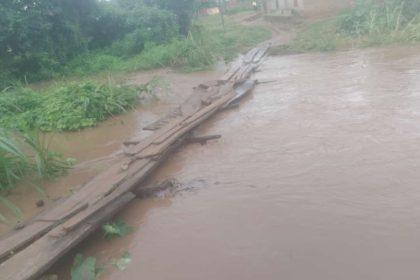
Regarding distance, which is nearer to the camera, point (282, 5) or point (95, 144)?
point (95, 144)

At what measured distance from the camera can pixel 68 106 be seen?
29.0 feet

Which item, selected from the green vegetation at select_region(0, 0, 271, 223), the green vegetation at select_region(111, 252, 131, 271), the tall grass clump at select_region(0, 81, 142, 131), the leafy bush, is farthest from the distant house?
the green vegetation at select_region(111, 252, 131, 271)

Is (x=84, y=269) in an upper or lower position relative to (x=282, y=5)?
lower

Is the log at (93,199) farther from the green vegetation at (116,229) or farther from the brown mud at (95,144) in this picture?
the brown mud at (95,144)

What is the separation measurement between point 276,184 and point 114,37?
1512 centimetres

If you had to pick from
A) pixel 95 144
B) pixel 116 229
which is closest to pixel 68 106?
pixel 95 144

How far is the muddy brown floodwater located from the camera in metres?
3.78

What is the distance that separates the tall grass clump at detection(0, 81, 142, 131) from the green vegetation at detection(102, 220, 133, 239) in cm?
417

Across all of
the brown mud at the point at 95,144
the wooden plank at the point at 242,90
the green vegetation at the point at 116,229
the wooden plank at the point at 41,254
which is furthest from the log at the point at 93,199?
the wooden plank at the point at 242,90

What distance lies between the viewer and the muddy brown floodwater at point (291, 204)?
12.4 ft

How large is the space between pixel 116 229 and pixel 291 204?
1.90m

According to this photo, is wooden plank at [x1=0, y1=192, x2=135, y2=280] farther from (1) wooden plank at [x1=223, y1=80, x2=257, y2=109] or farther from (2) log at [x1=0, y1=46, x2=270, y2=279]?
(1) wooden plank at [x1=223, y1=80, x2=257, y2=109]

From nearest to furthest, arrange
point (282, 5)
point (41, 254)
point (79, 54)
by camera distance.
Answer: point (41, 254), point (79, 54), point (282, 5)

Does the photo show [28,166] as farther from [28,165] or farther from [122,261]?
[122,261]
